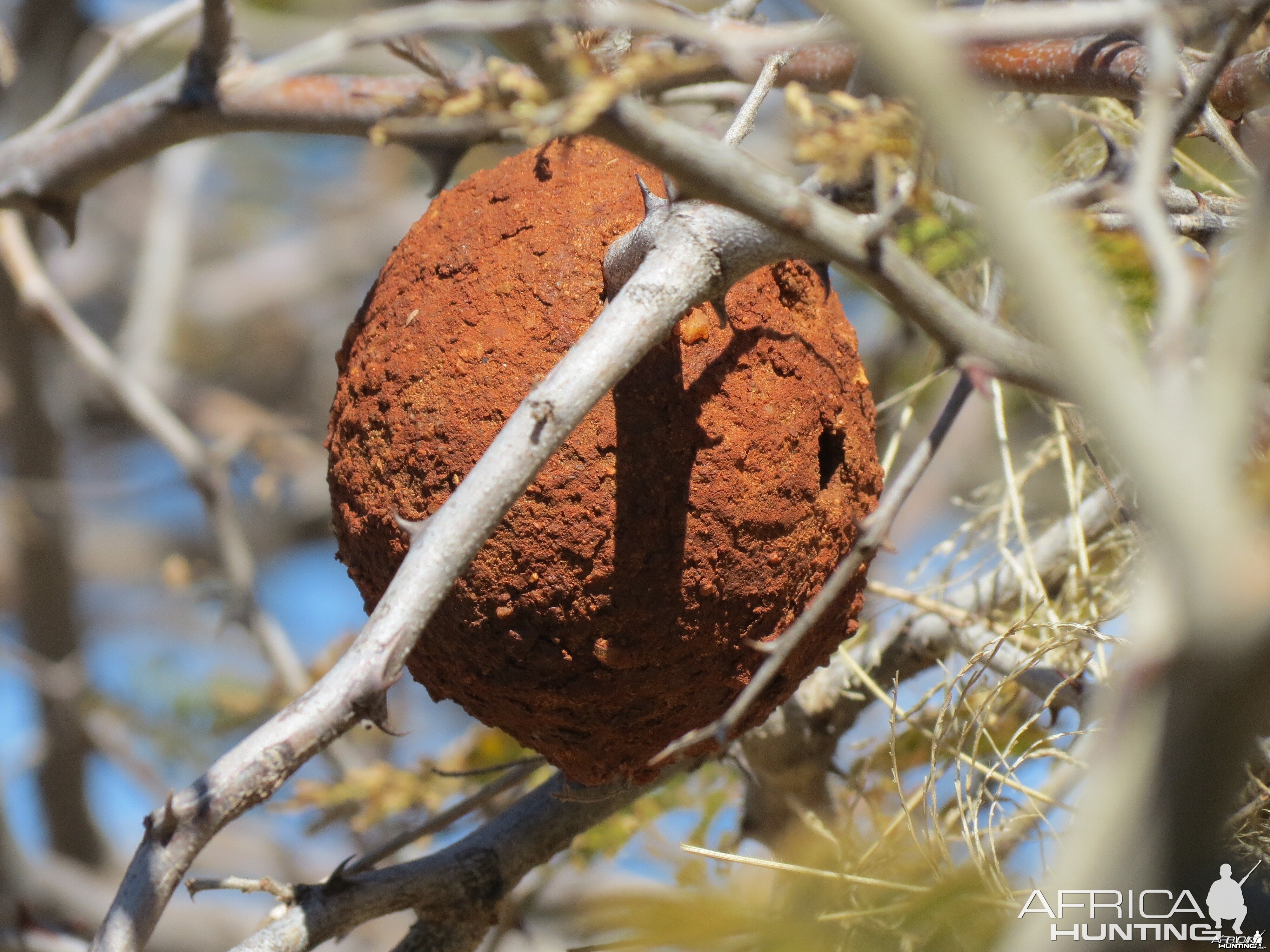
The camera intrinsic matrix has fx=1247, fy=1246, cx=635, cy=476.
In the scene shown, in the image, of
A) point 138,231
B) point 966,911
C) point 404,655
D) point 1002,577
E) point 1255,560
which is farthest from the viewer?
point 138,231

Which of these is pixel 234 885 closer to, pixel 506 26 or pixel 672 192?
pixel 672 192

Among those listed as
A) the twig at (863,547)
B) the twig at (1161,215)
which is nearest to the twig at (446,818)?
the twig at (863,547)

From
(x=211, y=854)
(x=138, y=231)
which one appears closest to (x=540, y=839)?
(x=211, y=854)

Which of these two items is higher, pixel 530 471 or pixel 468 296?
pixel 468 296

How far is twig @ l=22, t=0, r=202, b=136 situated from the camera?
3188 millimetres

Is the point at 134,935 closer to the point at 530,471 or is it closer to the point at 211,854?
the point at 530,471

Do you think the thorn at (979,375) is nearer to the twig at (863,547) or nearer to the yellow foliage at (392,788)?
the twig at (863,547)

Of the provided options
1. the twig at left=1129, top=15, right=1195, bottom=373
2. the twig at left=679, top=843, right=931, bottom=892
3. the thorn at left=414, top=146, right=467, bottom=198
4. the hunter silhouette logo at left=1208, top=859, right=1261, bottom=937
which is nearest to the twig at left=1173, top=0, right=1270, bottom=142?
the twig at left=1129, top=15, right=1195, bottom=373

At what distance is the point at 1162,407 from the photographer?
977 millimetres

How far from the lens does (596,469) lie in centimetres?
176

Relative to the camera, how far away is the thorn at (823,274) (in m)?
1.97

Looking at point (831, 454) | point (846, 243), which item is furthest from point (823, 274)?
point (846, 243)

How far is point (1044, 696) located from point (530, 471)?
55.5 inches

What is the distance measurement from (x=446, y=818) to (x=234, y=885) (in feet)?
2.12
